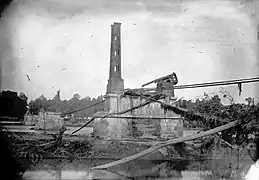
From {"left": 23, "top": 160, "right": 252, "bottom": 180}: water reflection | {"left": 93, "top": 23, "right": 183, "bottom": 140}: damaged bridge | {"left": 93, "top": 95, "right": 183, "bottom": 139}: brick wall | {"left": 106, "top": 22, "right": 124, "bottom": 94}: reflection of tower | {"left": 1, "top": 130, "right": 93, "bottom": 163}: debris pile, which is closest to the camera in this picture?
{"left": 23, "top": 160, "right": 252, "bottom": 180}: water reflection

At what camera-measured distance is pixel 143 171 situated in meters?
5.18

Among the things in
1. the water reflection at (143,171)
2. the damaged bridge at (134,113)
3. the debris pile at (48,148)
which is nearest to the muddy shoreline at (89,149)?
the debris pile at (48,148)

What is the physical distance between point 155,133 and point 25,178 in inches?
101

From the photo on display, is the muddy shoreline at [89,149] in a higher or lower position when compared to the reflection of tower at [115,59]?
lower

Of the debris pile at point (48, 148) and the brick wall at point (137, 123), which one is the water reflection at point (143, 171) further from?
the brick wall at point (137, 123)

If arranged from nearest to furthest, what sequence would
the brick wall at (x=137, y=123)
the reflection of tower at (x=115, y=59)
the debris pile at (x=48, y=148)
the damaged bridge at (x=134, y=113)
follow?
the debris pile at (x=48, y=148) < the reflection of tower at (x=115, y=59) < the damaged bridge at (x=134, y=113) < the brick wall at (x=137, y=123)

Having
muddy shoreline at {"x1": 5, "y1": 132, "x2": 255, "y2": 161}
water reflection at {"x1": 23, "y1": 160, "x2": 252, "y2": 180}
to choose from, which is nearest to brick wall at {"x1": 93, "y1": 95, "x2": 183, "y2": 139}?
muddy shoreline at {"x1": 5, "y1": 132, "x2": 255, "y2": 161}

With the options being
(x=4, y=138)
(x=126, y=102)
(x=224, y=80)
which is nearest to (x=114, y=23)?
(x=126, y=102)

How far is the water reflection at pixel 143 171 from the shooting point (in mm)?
4867

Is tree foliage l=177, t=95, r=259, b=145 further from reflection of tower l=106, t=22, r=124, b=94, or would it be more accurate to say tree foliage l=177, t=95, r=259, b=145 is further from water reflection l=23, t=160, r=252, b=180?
reflection of tower l=106, t=22, r=124, b=94

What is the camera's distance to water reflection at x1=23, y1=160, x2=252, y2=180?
4867 millimetres

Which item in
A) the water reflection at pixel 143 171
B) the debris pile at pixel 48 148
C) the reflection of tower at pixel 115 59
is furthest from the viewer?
the reflection of tower at pixel 115 59

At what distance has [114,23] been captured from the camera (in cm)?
585

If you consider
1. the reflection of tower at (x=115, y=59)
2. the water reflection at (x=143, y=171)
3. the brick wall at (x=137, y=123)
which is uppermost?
the reflection of tower at (x=115, y=59)
